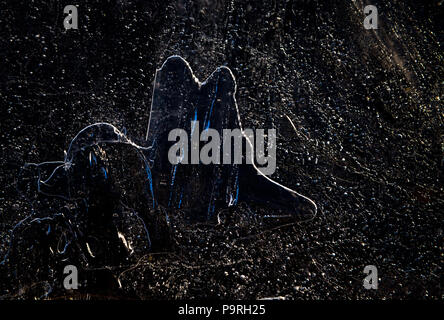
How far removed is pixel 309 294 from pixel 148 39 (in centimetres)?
80

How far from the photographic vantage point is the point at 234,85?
84 centimetres

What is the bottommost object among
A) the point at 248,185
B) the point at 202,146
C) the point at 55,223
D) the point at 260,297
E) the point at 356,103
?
the point at 260,297

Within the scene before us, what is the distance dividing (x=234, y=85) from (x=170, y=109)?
7.2 inches

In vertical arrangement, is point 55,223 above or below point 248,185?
below

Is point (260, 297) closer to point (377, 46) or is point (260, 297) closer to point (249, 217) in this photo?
point (249, 217)

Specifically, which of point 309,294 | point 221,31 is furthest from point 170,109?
point 309,294

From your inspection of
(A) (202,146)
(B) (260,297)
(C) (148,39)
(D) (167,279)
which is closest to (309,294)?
(B) (260,297)

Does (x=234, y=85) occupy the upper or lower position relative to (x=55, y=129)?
upper

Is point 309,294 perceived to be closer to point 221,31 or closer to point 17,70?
point 221,31

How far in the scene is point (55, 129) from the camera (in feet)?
2.73

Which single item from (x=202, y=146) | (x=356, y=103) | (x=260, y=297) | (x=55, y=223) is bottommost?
(x=260, y=297)

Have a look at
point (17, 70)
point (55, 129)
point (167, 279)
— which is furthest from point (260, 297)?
point (17, 70)

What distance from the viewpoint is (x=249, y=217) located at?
830mm

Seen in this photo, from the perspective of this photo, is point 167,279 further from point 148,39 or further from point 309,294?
point 148,39
